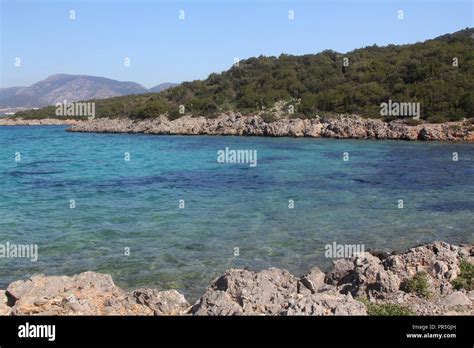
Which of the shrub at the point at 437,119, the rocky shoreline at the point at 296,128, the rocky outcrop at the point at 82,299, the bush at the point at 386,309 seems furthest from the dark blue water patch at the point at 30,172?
the shrub at the point at 437,119

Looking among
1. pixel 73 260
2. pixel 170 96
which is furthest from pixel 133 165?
pixel 170 96

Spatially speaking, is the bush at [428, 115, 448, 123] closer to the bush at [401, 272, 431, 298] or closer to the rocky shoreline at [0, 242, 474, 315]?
the rocky shoreline at [0, 242, 474, 315]

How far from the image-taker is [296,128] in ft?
170

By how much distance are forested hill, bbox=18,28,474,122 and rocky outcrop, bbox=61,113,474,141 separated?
3.65 m

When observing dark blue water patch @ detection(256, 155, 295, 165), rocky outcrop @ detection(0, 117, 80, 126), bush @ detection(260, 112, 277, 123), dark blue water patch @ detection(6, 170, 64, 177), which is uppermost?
rocky outcrop @ detection(0, 117, 80, 126)

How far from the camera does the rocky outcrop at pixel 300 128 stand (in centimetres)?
4325

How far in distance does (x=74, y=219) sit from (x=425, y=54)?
64.4 m

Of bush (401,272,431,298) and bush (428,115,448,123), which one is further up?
bush (428,115,448,123)

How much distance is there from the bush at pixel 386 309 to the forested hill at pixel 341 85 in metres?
44.2

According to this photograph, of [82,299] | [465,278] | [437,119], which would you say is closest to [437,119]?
[437,119]

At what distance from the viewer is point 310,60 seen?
86.3 metres

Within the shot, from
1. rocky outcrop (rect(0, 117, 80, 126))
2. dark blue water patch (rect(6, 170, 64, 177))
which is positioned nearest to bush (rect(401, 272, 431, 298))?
dark blue water patch (rect(6, 170, 64, 177))

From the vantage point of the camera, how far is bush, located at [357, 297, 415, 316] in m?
6.66
